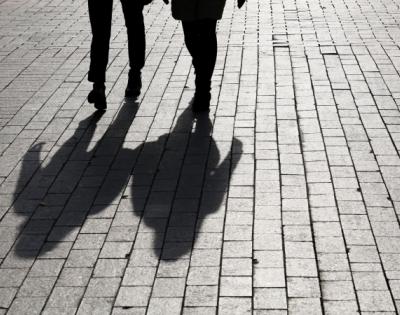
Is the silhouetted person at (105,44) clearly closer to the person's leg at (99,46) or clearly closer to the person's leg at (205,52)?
the person's leg at (99,46)

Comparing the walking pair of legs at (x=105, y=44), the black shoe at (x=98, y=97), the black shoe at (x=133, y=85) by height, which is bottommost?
the black shoe at (x=133, y=85)

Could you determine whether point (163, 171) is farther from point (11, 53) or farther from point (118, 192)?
point (11, 53)

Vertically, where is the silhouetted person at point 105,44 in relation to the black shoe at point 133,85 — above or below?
above

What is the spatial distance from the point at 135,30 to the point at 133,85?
1.81 feet

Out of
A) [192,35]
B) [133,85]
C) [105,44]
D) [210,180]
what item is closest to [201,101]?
[192,35]

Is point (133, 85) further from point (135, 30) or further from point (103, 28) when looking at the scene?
point (103, 28)

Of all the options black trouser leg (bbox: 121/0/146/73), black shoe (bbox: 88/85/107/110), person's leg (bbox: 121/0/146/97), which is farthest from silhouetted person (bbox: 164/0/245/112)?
black shoe (bbox: 88/85/107/110)

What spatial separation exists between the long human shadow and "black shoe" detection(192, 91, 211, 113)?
0.10 meters

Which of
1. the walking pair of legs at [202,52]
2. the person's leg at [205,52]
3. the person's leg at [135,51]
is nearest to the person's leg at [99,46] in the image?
the person's leg at [135,51]

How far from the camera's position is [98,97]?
23.9 ft

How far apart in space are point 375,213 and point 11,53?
5.70m

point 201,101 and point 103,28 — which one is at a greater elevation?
point 103,28

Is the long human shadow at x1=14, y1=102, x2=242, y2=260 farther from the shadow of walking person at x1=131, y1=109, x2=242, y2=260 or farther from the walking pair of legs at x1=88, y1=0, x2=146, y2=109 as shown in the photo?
the walking pair of legs at x1=88, y1=0, x2=146, y2=109

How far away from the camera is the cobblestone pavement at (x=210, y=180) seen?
4512 mm
